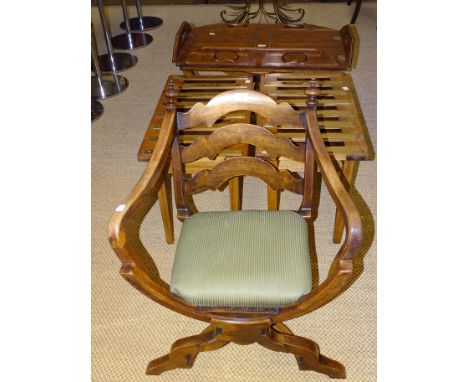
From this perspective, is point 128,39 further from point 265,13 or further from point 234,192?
point 234,192

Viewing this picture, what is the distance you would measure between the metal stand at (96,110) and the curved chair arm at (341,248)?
78.1 inches

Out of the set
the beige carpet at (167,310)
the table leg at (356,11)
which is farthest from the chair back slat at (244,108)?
the table leg at (356,11)

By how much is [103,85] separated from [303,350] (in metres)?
2.45

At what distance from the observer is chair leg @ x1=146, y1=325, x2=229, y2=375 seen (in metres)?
1.52

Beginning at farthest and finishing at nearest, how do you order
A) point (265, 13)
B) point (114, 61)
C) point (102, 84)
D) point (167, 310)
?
point (265, 13)
point (114, 61)
point (102, 84)
point (167, 310)

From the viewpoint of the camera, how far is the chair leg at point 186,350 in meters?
1.52

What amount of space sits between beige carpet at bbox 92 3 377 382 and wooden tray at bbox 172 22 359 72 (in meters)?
0.49

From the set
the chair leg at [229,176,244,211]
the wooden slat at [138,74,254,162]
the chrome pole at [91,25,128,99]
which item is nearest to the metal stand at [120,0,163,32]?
the chrome pole at [91,25,128,99]

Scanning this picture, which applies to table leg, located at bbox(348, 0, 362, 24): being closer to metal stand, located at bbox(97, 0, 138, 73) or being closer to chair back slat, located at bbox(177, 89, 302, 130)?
metal stand, located at bbox(97, 0, 138, 73)

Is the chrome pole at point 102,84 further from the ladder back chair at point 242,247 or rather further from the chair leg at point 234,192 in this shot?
the ladder back chair at point 242,247

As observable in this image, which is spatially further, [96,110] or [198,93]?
[96,110]

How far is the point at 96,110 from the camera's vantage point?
3.05 meters

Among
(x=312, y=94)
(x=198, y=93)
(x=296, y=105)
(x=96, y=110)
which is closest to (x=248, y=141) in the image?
(x=312, y=94)

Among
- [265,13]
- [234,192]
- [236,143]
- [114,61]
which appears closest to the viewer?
[236,143]
